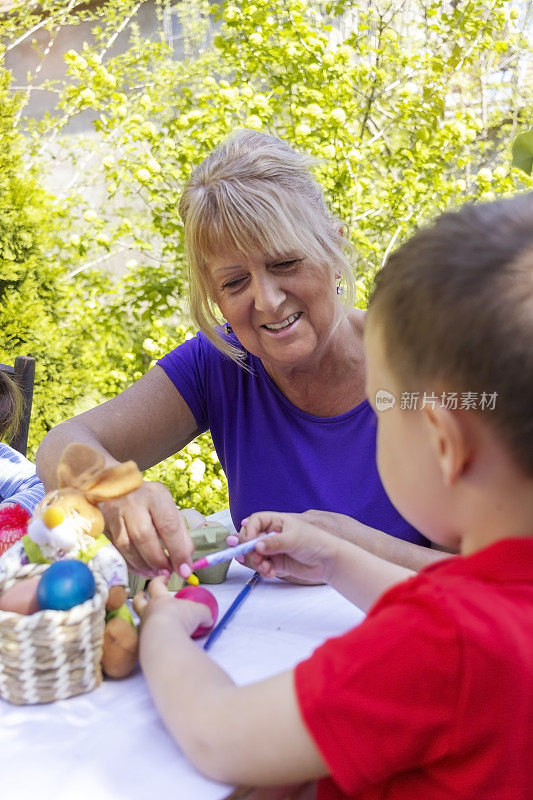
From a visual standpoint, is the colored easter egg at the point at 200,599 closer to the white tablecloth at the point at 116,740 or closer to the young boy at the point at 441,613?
the white tablecloth at the point at 116,740

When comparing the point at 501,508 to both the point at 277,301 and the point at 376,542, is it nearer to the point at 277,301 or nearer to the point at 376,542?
the point at 376,542

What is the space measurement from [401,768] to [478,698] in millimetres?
111

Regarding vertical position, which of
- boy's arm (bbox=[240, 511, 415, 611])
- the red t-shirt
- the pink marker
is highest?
the red t-shirt

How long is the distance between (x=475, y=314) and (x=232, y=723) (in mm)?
437

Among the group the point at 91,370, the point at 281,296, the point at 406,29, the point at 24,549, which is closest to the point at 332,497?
the point at 281,296

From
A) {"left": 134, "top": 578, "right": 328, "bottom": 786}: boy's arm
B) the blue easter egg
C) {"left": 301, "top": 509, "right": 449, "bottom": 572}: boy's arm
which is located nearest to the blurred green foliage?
{"left": 301, "top": 509, "right": 449, "bottom": 572}: boy's arm

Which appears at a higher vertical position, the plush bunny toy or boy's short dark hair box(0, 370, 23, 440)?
the plush bunny toy

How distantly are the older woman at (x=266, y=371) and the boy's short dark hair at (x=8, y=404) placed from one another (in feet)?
2.21

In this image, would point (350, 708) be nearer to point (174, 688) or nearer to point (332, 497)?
point (174, 688)

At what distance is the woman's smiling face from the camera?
160 centimetres

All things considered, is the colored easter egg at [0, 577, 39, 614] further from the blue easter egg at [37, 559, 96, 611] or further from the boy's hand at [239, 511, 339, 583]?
the boy's hand at [239, 511, 339, 583]

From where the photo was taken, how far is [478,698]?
629 millimetres

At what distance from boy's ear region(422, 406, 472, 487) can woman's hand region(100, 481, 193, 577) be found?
0.49 metres

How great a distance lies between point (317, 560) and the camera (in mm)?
1169
